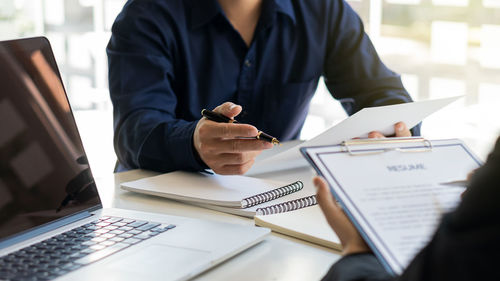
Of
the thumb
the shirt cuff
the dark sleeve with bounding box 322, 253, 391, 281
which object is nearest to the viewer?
the dark sleeve with bounding box 322, 253, 391, 281

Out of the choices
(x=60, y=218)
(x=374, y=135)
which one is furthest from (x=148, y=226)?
(x=374, y=135)

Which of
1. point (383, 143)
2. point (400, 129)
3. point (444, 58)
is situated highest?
point (383, 143)

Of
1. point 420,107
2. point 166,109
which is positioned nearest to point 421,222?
point 420,107

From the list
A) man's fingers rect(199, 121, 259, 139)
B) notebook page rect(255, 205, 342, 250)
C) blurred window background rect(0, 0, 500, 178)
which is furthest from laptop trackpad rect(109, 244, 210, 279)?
blurred window background rect(0, 0, 500, 178)

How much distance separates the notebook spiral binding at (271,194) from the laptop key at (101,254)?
0.26 m

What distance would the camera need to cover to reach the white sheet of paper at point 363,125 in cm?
103

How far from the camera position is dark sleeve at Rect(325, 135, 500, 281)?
39 cm

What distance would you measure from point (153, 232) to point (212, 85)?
758 millimetres

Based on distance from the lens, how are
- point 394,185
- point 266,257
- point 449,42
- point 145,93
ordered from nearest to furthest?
1. point 394,185
2. point 266,257
3. point 145,93
4. point 449,42

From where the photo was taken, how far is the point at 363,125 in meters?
1.08

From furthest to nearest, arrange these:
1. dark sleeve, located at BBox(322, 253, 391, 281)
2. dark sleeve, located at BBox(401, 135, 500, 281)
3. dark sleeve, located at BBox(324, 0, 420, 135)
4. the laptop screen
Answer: dark sleeve, located at BBox(324, 0, 420, 135) < the laptop screen < dark sleeve, located at BBox(322, 253, 391, 281) < dark sleeve, located at BBox(401, 135, 500, 281)

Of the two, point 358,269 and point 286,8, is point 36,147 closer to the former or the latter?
point 358,269

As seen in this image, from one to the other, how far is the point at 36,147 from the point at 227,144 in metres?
0.33

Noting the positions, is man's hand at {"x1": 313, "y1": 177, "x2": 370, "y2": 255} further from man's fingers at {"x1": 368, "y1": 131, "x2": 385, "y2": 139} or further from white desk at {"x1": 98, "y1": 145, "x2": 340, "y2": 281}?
man's fingers at {"x1": 368, "y1": 131, "x2": 385, "y2": 139}
